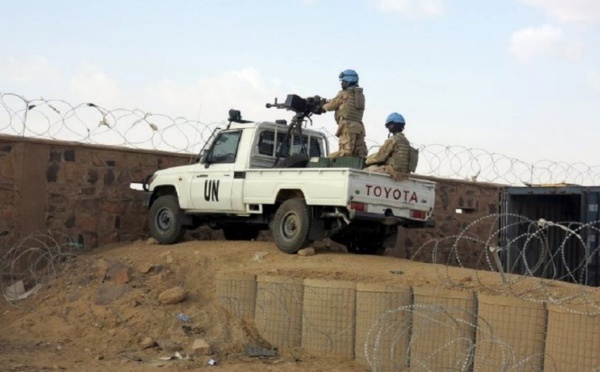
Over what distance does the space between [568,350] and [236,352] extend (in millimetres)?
3575

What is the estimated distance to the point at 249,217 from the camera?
12.6 m

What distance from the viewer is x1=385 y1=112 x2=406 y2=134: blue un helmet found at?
11.6 m

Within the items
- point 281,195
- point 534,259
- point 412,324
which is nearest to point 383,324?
point 412,324

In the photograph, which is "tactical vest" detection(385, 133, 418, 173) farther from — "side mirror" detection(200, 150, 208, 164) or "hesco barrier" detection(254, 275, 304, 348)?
"side mirror" detection(200, 150, 208, 164)

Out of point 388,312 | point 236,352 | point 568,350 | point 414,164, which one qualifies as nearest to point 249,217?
point 414,164

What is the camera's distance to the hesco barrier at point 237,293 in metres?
9.84

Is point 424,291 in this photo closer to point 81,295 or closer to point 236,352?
point 236,352

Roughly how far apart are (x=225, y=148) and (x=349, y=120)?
205 cm

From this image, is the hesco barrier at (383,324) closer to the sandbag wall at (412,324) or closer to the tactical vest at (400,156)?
the sandbag wall at (412,324)

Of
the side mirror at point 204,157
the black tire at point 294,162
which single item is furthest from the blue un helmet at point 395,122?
the side mirror at point 204,157

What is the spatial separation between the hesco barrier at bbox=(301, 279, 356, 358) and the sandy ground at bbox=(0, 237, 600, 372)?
0.15 metres

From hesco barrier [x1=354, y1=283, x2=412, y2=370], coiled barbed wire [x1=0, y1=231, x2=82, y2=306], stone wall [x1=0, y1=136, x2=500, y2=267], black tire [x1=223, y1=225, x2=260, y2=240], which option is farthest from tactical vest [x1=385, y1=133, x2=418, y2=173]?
coiled barbed wire [x1=0, y1=231, x2=82, y2=306]

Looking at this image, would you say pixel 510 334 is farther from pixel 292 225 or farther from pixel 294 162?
pixel 294 162

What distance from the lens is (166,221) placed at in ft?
44.0
